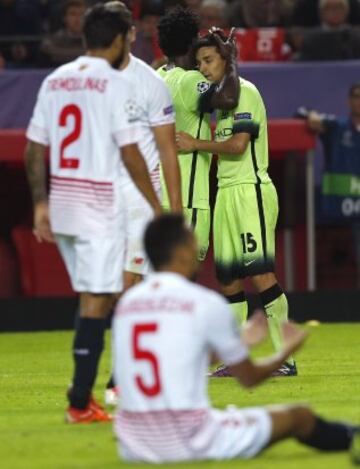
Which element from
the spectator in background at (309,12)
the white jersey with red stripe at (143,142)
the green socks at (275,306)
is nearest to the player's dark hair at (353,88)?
the spectator in background at (309,12)

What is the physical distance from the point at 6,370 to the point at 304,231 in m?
5.69

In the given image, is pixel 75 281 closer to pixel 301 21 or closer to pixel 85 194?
pixel 85 194

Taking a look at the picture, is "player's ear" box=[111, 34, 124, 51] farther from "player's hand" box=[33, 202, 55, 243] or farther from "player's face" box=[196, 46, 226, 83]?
"player's face" box=[196, 46, 226, 83]

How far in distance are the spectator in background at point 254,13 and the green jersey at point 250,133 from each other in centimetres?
632

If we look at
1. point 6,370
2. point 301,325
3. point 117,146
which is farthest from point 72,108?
point 301,325

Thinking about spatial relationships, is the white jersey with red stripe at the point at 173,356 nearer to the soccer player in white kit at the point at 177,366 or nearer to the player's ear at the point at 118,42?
the soccer player in white kit at the point at 177,366

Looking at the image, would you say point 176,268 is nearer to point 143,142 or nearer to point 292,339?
point 292,339

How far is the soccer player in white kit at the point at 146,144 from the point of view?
8.69 m

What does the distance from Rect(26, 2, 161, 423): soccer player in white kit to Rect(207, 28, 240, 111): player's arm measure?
97.6 inches

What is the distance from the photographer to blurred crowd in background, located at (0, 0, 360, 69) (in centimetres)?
1648

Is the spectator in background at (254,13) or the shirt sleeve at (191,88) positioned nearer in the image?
the shirt sleeve at (191,88)

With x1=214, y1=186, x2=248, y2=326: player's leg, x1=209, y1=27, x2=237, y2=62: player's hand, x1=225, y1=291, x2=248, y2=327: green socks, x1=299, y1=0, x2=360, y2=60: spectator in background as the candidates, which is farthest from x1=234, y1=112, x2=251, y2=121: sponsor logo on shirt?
x1=299, y1=0, x2=360, y2=60: spectator in background

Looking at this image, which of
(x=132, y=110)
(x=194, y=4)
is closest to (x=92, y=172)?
(x=132, y=110)

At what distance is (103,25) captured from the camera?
27.3 feet
